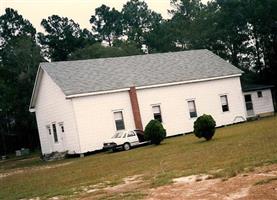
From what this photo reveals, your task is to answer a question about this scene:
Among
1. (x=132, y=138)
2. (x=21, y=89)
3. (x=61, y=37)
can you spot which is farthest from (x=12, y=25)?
(x=132, y=138)

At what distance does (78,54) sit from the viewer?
6612 cm

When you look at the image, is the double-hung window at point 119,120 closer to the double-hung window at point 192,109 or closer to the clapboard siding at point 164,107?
the clapboard siding at point 164,107

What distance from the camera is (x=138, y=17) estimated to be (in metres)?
101

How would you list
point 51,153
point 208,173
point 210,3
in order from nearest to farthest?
point 208,173 < point 51,153 < point 210,3

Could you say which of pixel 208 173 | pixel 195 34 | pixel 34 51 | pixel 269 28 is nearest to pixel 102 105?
pixel 208 173

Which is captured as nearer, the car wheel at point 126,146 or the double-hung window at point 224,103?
the car wheel at point 126,146

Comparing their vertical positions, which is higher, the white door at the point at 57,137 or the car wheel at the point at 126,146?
the white door at the point at 57,137

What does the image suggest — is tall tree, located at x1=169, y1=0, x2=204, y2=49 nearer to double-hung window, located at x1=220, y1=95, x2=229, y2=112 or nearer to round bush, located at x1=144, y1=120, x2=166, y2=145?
double-hung window, located at x1=220, y1=95, x2=229, y2=112

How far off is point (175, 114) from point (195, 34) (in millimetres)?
35575

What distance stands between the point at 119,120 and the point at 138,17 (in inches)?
2703

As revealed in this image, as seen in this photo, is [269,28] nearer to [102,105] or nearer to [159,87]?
[159,87]

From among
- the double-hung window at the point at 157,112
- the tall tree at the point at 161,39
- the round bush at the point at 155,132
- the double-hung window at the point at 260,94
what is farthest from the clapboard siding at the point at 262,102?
the tall tree at the point at 161,39

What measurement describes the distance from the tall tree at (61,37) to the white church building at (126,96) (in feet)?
132

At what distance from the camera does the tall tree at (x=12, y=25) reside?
79.3m
